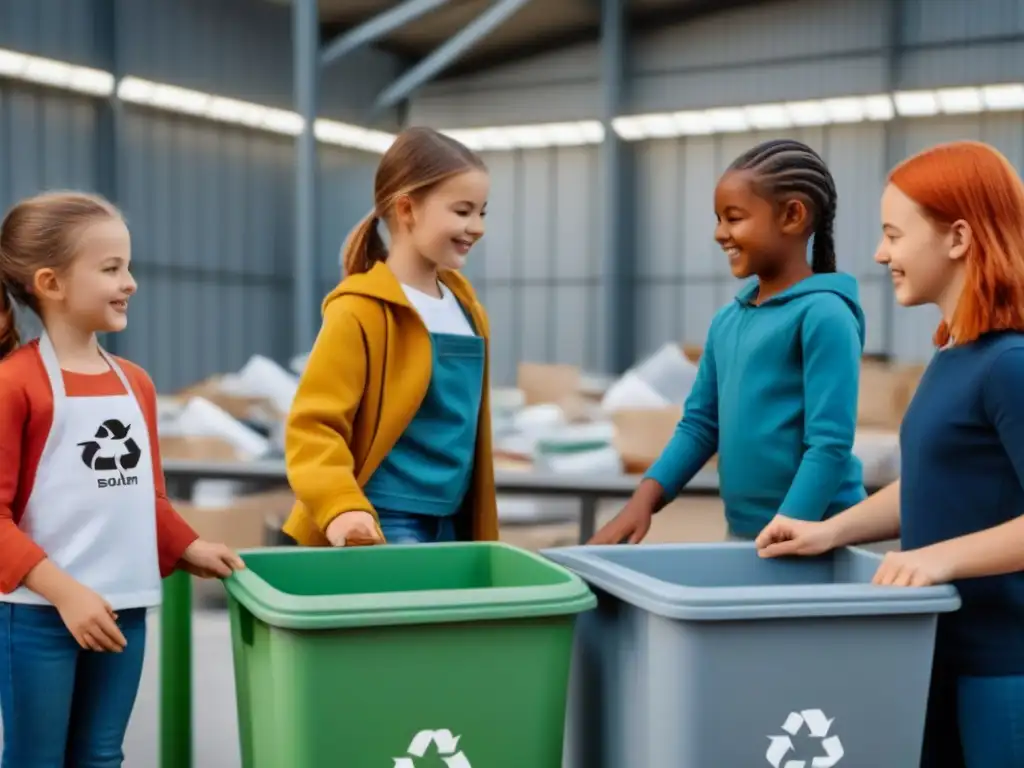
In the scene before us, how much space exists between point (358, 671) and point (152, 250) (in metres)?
12.8

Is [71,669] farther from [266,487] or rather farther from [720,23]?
[720,23]

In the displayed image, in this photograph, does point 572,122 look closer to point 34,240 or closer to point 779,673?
point 34,240

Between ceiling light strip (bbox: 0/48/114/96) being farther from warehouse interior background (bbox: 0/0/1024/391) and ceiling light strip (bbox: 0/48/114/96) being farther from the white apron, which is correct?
the white apron

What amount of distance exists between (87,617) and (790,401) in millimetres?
973

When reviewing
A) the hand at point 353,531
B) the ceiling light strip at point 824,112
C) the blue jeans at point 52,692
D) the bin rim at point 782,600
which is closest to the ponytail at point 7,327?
the blue jeans at point 52,692

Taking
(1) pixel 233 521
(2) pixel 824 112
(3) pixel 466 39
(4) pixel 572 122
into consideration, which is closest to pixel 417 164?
(1) pixel 233 521

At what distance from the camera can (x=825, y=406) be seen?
1.65m

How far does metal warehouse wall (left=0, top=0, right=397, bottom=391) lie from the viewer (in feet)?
38.4

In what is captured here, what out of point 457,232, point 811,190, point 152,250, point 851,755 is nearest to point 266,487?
point 457,232

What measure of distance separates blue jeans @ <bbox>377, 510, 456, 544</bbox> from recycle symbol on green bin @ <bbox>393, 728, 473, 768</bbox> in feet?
1.65

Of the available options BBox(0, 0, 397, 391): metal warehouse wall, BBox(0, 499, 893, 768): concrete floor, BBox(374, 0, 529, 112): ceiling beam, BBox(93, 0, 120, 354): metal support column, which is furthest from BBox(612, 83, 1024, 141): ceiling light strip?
BBox(0, 499, 893, 768): concrete floor

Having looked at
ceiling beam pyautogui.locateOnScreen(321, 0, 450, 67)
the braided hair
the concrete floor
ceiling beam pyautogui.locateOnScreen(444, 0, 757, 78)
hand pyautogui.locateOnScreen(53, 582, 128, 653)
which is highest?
ceiling beam pyautogui.locateOnScreen(444, 0, 757, 78)

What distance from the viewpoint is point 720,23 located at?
15.0m

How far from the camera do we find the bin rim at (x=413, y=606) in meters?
1.17
